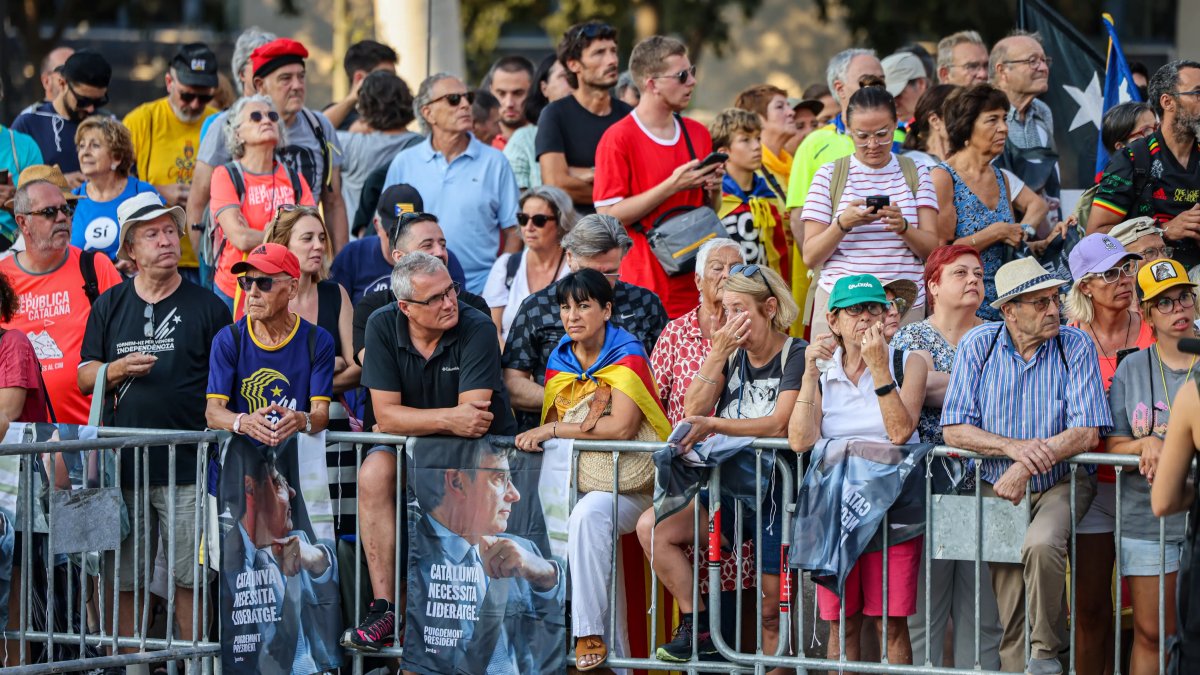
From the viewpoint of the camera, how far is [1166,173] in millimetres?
8680

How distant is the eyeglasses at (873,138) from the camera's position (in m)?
8.70

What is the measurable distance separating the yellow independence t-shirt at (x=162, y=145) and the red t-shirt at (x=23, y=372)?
2715mm

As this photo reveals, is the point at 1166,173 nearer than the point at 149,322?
No

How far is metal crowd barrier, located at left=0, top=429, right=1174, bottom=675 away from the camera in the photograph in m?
7.05

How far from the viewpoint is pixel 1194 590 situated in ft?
19.3

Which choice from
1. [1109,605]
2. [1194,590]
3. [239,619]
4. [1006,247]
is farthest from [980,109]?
[239,619]

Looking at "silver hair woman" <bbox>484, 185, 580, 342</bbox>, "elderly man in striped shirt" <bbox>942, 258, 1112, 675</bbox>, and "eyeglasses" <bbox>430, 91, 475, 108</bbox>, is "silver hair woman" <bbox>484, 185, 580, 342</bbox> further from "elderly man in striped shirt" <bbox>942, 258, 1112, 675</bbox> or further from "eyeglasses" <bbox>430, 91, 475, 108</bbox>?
"elderly man in striped shirt" <bbox>942, 258, 1112, 675</bbox>

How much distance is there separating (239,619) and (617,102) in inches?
160

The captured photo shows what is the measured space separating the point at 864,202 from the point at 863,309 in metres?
1.40

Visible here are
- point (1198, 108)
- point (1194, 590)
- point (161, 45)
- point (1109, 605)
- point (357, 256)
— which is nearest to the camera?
point (1194, 590)

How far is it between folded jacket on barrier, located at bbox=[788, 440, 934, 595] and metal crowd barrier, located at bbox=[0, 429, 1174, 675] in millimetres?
60

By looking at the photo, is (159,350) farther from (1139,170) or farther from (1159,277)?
(1139,170)

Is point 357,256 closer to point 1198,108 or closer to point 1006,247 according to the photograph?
point 1006,247

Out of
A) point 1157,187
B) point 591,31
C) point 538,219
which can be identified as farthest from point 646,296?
point 1157,187
